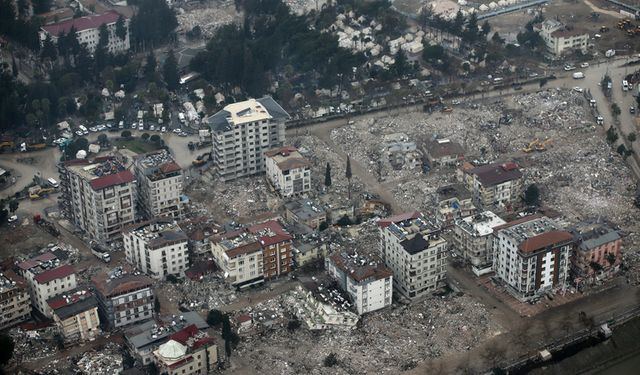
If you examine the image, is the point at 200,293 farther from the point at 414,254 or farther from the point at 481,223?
the point at 481,223

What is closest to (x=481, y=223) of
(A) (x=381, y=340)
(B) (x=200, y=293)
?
(A) (x=381, y=340)

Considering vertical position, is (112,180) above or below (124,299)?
above

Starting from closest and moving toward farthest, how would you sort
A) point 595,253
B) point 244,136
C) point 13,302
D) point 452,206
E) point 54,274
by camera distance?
point 13,302, point 54,274, point 595,253, point 452,206, point 244,136

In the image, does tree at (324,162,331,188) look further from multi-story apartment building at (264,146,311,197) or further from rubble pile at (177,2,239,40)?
rubble pile at (177,2,239,40)

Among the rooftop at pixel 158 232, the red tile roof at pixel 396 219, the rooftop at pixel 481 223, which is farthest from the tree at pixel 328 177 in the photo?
the rooftop at pixel 158 232

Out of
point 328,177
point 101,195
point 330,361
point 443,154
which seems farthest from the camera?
point 443,154

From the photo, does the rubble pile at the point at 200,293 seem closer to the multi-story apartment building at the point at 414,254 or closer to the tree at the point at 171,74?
the multi-story apartment building at the point at 414,254

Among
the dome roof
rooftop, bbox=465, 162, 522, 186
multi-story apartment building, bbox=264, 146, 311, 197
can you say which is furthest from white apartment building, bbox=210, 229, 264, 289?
rooftop, bbox=465, 162, 522, 186

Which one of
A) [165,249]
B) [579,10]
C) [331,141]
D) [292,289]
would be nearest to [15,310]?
[165,249]
